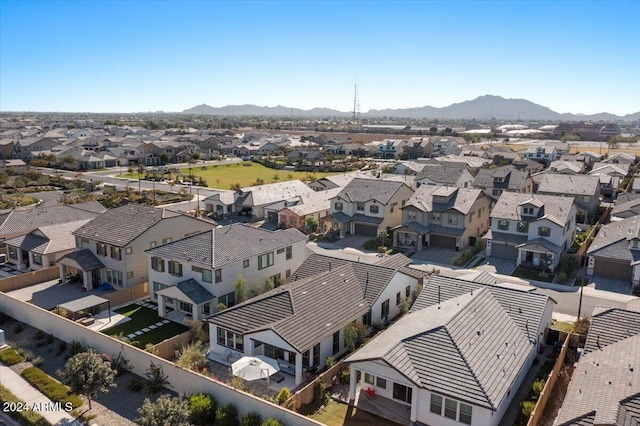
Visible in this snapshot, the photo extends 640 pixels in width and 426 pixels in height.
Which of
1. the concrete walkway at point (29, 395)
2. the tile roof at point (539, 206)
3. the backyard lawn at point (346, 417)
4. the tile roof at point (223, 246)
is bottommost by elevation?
the concrete walkway at point (29, 395)

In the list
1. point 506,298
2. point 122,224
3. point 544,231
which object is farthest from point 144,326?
point 544,231

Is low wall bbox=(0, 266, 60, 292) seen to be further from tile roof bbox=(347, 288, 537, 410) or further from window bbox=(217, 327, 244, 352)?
tile roof bbox=(347, 288, 537, 410)

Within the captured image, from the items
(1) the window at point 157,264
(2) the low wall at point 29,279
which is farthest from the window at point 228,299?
(2) the low wall at point 29,279

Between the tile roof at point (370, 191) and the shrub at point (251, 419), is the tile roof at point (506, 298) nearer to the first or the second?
the shrub at point (251, 419)

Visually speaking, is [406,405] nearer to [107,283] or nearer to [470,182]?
[107,283]

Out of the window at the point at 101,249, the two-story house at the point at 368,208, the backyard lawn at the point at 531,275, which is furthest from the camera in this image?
the two-story house at the point at 368,208

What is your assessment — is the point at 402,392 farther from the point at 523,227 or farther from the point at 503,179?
the point at 503,179

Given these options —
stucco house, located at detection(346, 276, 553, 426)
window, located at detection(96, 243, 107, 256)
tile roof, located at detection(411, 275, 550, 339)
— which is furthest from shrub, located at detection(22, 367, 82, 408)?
tile roof, located at detection(411, 275, 550, 339)
